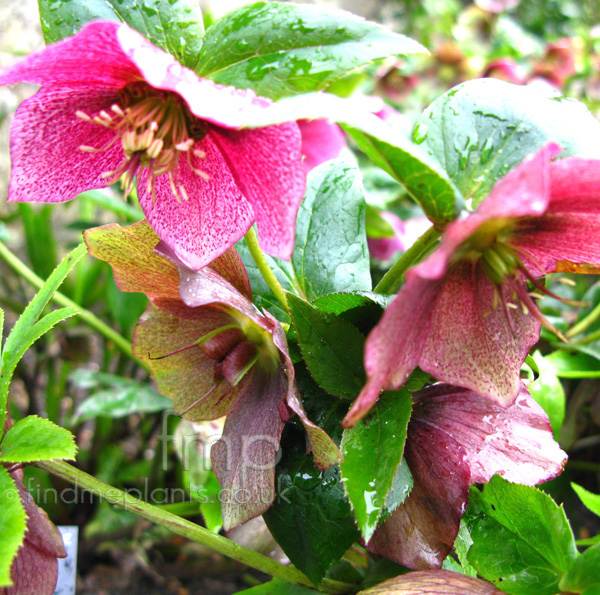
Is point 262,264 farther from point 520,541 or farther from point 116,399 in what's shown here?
point 116,399

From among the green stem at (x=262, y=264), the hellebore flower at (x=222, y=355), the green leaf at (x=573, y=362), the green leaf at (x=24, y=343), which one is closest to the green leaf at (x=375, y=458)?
the hellebore flower at (x=222, y=355)

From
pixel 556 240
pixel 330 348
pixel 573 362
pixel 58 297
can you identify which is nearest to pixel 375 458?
pixel 330 348

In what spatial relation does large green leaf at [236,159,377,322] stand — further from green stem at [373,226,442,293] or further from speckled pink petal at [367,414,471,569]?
speckled pink petal at [367,414,471,569]

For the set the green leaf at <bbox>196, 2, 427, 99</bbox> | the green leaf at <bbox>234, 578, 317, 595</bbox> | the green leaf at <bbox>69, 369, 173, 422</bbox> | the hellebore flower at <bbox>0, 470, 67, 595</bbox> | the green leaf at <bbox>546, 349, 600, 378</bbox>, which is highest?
the green leaf at <bbox>196, 2, 427, 99</bbox>

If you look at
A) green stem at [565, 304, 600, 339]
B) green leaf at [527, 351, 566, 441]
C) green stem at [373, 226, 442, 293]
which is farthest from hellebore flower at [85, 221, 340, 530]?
green stem at [565, 304, 600, 339]

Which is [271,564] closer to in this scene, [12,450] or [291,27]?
[12,450]

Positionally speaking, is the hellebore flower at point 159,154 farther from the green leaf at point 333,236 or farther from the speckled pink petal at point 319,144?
the speckled pink petal at point 319,144
